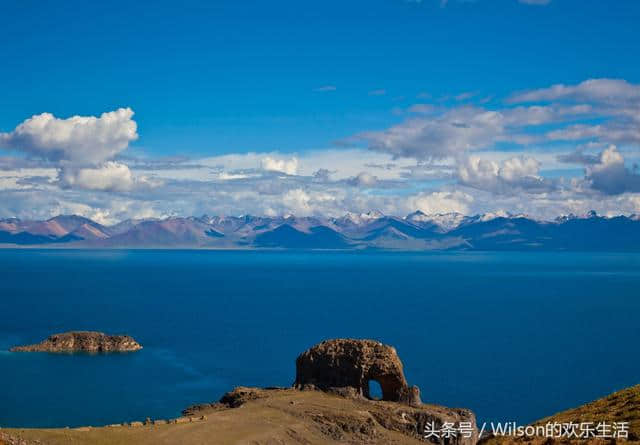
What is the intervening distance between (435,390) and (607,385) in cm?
3018

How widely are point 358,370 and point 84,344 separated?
79.6m

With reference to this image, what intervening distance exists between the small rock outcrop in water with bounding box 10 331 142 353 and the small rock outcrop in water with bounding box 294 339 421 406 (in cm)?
6880

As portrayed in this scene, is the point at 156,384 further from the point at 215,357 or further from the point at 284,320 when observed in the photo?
the point at 284,320

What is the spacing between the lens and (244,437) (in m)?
56.4

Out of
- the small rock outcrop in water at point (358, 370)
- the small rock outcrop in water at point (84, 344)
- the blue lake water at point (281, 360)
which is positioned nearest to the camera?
the small rock outcrop in water at point (358, 370)

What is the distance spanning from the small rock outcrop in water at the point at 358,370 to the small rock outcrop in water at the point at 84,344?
68805 millimetres

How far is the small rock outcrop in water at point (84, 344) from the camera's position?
13064cm

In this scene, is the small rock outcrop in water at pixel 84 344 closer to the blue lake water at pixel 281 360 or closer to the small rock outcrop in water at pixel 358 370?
the blue lake water at pixel 281 360

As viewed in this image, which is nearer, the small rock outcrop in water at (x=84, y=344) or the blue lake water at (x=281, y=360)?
the blue lake water at (x=281, y=360)

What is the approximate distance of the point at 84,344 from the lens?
132 m

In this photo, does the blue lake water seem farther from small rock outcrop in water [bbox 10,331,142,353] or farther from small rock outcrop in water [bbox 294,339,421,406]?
small rock outcrop in water [bbox 294,339,421,406]

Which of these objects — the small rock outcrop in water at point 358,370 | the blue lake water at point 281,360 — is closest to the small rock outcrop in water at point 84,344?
the blue lake water at point 281,360

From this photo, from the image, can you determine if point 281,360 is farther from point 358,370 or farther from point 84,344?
point 358,370

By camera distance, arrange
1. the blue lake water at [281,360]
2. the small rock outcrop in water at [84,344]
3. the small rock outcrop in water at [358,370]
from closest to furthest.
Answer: the small rock outcrop in water at [358,370], the blue lake water at [281,360], the small rock outcrop in water at [84,344]
